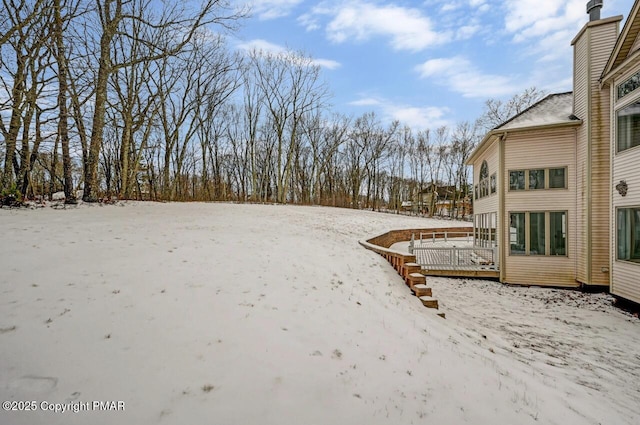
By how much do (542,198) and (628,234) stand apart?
262 centimetres

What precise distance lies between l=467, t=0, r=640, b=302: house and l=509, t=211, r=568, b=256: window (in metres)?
0.03

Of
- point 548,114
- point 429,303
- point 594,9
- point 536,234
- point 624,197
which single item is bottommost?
point 429,303

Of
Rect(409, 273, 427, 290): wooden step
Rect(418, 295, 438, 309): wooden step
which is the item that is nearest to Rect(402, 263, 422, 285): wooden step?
Rect(409, 273, 427, 290): wooden step

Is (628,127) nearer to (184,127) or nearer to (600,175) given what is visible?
(600,175)

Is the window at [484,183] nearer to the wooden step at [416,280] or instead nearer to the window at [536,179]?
the window at [536,179]

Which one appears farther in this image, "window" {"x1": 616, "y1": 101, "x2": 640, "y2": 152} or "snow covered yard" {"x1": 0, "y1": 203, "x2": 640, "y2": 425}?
"window" {"x1": 616, "y1": 101, "x2": 640, "y2": 152}

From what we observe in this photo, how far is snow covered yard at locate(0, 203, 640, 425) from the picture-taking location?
6.91ft

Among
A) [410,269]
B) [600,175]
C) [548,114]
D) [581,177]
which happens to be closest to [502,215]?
[581,177]

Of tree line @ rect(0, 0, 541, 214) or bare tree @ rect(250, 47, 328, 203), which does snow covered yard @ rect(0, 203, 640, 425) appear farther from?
bare tree @ rect(250, 47, 328, 203)

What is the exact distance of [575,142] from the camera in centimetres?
941

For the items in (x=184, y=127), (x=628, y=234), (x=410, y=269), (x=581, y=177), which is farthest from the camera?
(x=184, y=127)

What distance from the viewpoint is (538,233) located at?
987 centimetres

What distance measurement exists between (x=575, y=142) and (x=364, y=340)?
34.3 feet

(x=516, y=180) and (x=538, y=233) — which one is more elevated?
(x=516, y=180)
